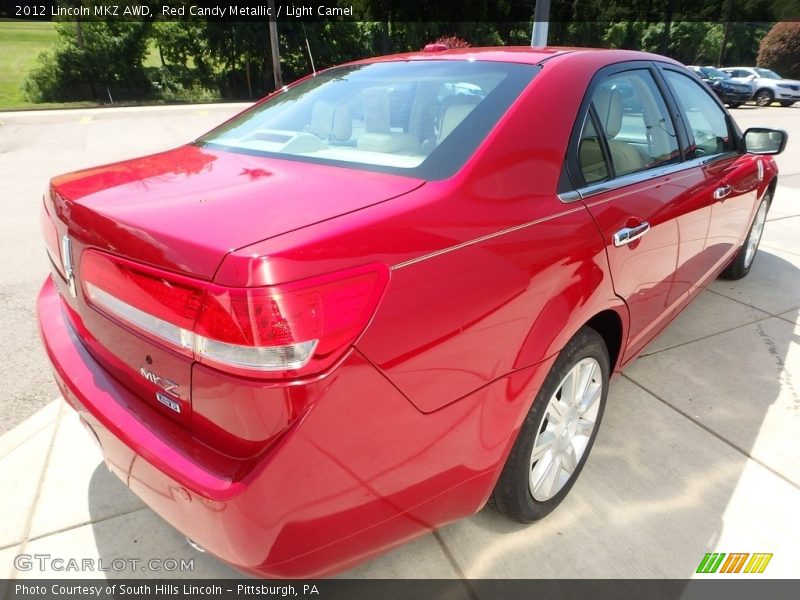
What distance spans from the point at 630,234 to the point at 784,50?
40.4 meters

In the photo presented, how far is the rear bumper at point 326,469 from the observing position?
1.27 meters

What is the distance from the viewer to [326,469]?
1305mm

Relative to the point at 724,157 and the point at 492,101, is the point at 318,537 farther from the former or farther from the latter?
the point at 724,157

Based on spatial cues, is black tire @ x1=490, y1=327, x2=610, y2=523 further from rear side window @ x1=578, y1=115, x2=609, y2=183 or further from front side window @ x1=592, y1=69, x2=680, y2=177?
front side window @ x1=592, y1=69, x2=680, y2=177

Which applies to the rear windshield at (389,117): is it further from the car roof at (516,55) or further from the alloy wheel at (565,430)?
the alloy wheel at (565,430)

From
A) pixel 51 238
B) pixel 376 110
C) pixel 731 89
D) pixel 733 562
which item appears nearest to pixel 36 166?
pixel 51 238

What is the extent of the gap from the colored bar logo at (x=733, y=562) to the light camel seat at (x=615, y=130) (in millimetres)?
1446

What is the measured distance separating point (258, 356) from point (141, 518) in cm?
136

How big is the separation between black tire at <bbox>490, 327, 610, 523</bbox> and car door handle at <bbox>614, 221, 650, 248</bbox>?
338 mm

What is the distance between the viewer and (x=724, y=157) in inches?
123

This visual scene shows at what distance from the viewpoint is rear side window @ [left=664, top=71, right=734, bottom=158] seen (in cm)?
283

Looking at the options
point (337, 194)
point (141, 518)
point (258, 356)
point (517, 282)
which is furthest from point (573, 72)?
point (141, 518)

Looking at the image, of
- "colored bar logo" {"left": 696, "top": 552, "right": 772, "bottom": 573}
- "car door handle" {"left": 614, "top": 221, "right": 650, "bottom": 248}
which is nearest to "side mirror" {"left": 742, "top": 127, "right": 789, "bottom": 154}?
"car door handle" {"left": 614, "top": 221, "right": 650, "bottom": 248}

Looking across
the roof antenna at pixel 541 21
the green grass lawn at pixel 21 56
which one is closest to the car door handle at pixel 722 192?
the roof antenna at pixel 541 21
